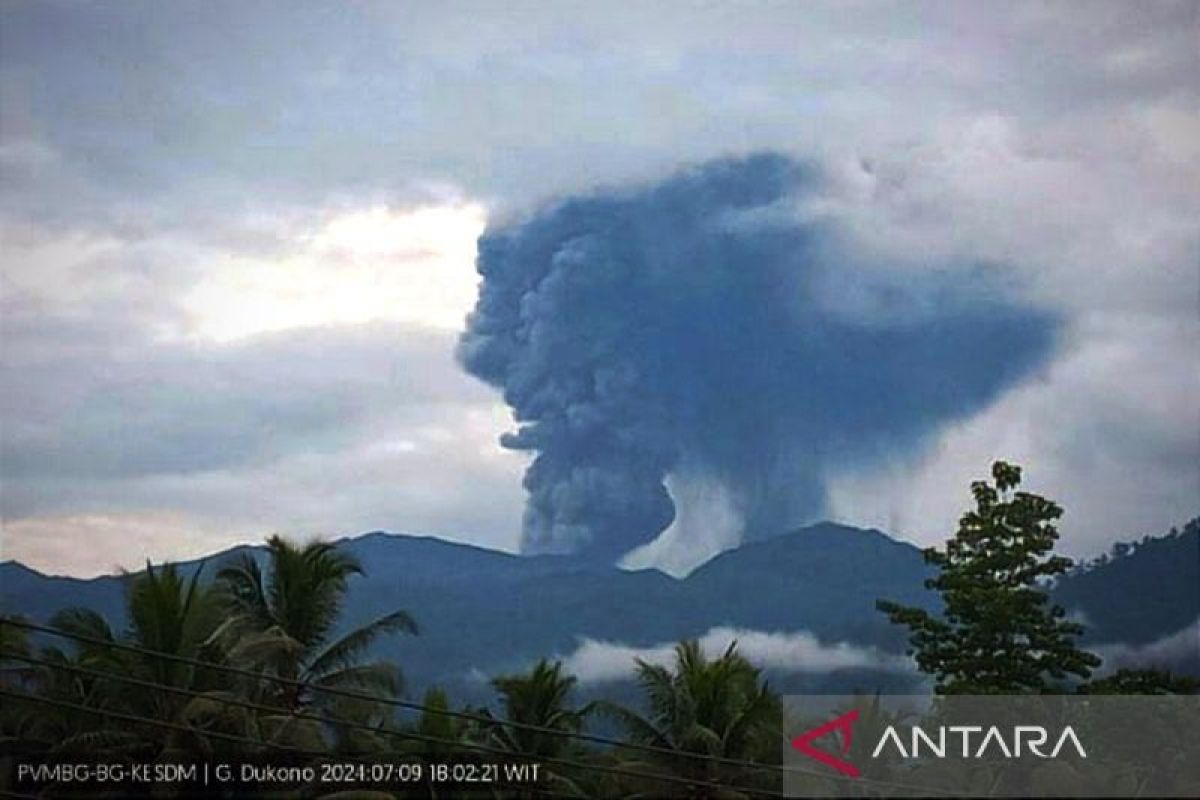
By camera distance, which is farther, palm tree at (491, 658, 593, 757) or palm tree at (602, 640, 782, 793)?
palm tree at (491, 658, 593, 757)

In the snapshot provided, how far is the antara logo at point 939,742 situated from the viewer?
2077 centimetres

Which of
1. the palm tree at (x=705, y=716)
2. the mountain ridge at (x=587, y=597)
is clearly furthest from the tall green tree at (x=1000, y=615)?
the mountain ridge at (x=587, y=597)

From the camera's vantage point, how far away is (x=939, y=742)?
864 inches

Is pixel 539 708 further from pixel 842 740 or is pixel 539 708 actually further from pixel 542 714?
pixel 842 740

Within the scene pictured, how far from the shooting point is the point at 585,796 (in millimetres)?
21297

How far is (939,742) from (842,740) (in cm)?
196

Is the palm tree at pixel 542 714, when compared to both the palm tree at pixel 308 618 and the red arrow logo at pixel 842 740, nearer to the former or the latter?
the palm tree at pixel 308 618

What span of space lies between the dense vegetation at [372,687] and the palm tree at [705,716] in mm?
29

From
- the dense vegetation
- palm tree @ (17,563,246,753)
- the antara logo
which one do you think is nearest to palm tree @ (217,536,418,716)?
the dense vegetation

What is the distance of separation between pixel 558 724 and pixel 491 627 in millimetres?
38716

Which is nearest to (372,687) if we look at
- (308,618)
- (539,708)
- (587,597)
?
(308,618)

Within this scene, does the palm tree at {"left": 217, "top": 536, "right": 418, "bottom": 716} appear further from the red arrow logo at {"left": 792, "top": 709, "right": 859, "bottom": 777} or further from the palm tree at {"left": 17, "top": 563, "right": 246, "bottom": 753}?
the red arrow logo at {"left": 792, "top": 709, "right": 859, "bottom": 777}

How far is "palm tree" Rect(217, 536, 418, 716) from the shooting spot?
22.5 metres

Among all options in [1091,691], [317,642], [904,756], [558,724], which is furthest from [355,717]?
[1091,691]
